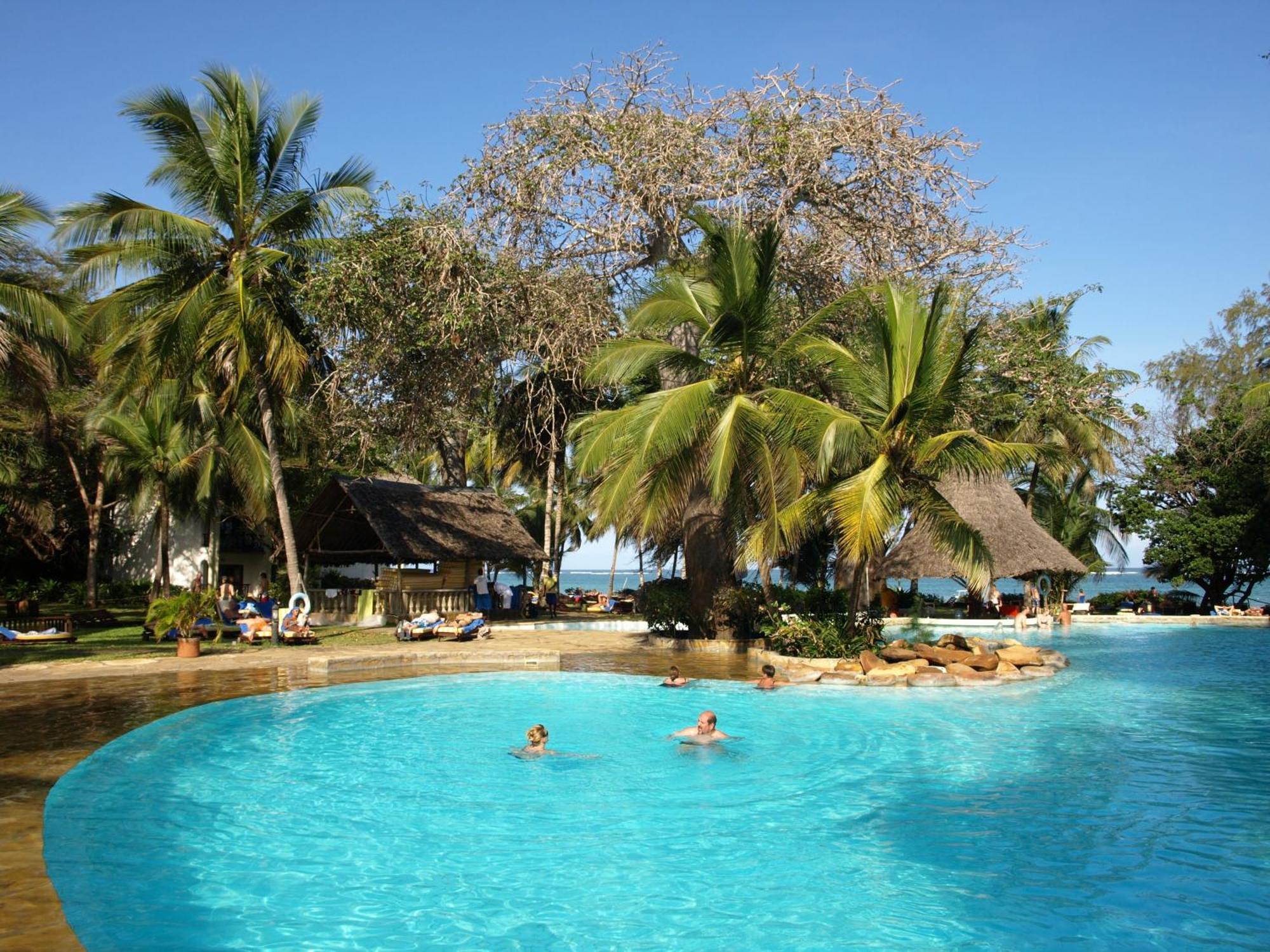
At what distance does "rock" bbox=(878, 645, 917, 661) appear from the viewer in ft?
52.0

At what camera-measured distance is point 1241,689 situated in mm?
15031

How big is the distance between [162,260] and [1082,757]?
17.8m

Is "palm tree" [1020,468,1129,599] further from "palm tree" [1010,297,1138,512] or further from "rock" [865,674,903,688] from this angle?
"rock" [865,674,903,688]

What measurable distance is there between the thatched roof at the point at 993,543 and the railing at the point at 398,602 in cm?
1148

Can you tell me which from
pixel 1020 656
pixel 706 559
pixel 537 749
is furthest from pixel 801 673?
pixel 537 749

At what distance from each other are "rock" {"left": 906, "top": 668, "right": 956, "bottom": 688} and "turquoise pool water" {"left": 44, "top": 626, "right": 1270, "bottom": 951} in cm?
142

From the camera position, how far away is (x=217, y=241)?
19.3 meters

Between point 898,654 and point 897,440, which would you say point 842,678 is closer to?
point 898,654

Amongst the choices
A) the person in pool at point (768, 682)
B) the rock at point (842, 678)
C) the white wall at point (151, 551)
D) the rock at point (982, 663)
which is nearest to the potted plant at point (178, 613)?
the person in pool at point (768, 682)

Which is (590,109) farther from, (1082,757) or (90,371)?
(90,371)

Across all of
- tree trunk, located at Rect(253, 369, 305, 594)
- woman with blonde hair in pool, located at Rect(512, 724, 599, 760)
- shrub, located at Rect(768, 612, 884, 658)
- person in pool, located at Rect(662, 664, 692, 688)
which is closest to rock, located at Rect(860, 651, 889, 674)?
shrub, located at Rect(768, 612, 884, 658)

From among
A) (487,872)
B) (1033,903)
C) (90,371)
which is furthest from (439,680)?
(90,371)

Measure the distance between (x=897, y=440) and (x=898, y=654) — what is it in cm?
361

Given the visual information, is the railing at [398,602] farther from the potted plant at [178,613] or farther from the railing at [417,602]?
the potted plant at [178,613]
